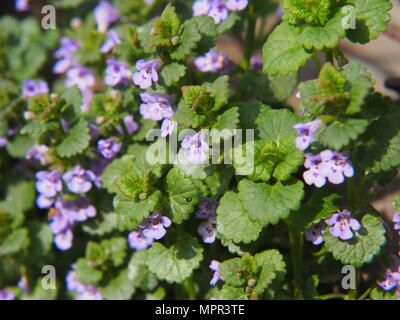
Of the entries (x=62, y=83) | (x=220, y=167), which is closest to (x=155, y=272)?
(x=220, y=167)

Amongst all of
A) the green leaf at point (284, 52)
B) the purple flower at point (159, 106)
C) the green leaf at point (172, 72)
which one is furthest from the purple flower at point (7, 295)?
the green leaf at point (284, 52)

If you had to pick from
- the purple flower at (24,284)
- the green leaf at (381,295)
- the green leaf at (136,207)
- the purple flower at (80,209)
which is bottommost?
the purple flower at (24,284)

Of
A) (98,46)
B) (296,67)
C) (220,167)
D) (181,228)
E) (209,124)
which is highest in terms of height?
(98,46)

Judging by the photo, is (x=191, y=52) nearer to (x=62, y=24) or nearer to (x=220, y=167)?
(x=220, y=167)

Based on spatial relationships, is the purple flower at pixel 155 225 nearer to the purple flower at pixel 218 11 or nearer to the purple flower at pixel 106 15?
the purple flower at pixel 218 11

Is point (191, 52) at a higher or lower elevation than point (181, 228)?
higher

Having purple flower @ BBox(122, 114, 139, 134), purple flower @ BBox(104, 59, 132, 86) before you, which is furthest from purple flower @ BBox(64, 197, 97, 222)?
purple flower @ BBox(104, 59, 132, 86)

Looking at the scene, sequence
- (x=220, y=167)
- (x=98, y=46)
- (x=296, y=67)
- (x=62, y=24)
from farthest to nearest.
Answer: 1. (x=62, y=24)
2. (x=98, y=46)
3. (x=220, y=167)
4. (x=296, y=67)
